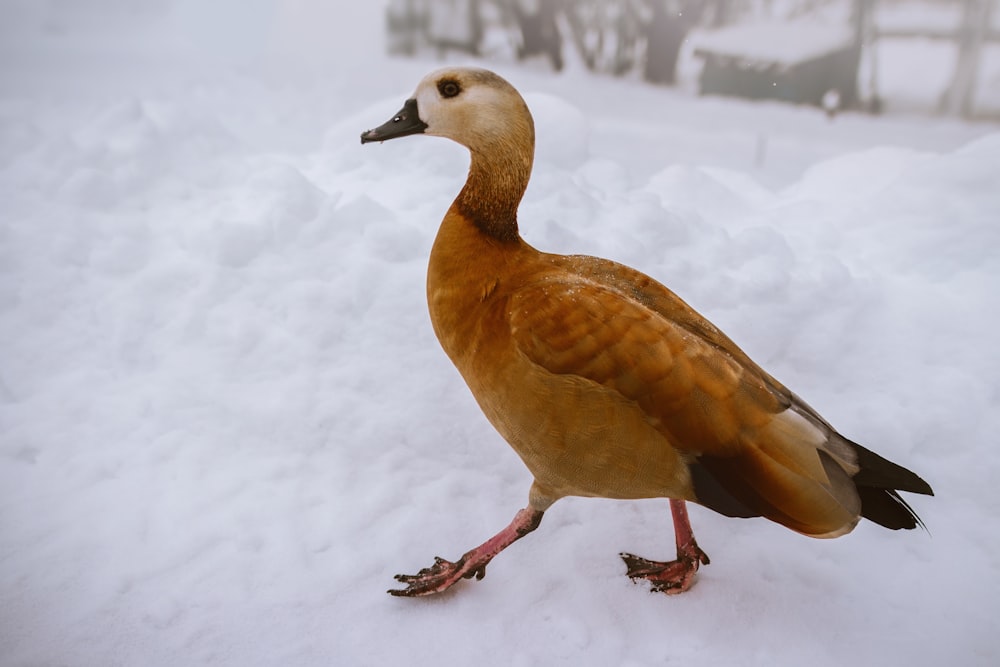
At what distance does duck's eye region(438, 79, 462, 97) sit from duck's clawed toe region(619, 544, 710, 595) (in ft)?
2.76

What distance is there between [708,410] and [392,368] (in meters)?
0.86

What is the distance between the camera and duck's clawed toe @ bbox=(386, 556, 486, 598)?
114cm

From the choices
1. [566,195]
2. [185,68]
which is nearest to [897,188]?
[566,195]

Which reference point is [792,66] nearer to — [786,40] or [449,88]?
[786,40]

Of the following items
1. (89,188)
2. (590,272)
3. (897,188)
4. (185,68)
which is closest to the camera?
(590,272)

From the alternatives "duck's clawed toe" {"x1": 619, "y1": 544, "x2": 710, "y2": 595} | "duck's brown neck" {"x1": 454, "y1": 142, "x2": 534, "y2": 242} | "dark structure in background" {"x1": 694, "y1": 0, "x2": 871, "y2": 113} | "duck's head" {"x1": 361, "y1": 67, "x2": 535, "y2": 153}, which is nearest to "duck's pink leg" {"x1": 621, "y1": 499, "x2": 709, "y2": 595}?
"duck's clawed toe" {"x1": 619, "y1": 544, "x2": 710, "y2": 595}

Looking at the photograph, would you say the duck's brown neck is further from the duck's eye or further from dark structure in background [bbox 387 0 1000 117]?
dark structure in background [bbox 387 0 1000 117]

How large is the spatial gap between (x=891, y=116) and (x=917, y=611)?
2.04 m

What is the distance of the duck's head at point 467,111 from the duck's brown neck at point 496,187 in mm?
14

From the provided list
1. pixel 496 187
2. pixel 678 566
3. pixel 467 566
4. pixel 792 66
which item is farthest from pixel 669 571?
pixel 792 66

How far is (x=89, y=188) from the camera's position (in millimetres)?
2025

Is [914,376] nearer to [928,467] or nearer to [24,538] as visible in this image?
[928,467]

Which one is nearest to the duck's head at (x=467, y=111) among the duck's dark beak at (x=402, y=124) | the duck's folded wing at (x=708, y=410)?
the duck's dark beak at (x=402, y=124)

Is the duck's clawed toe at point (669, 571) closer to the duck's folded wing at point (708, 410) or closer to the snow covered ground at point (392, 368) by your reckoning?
the snow covered ground at point (392, 368)
